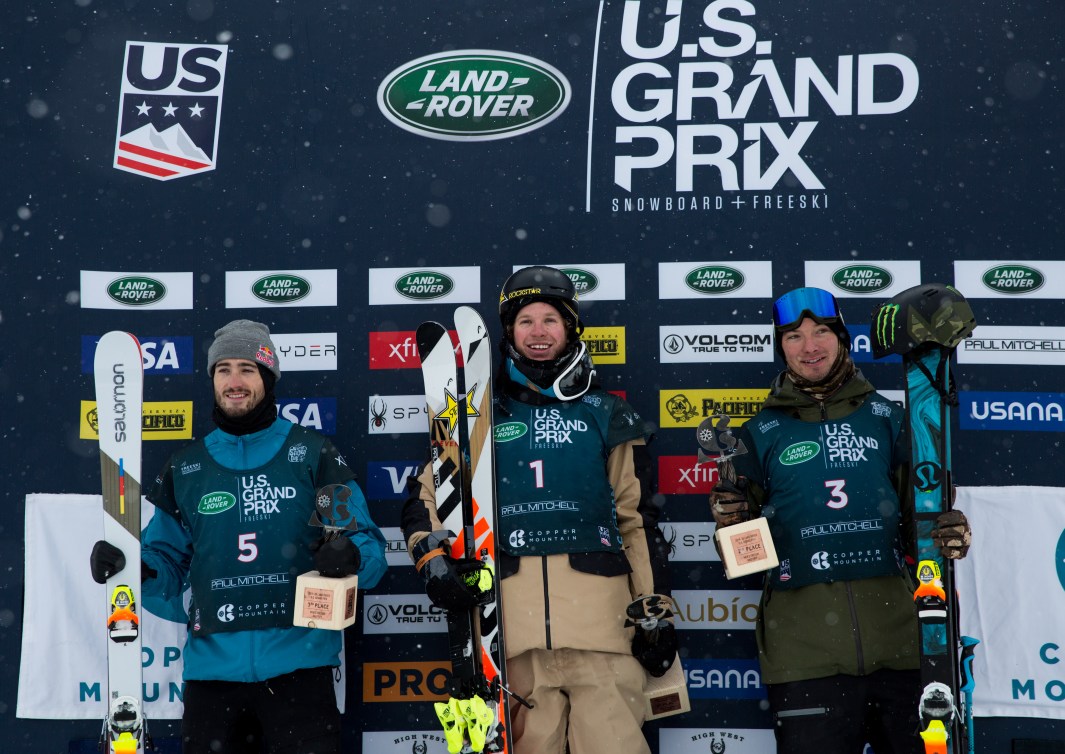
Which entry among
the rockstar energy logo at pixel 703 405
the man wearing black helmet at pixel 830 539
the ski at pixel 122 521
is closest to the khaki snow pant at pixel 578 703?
the man wearing black helmet at pixel 830 539

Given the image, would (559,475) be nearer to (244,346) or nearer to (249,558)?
(249,558)

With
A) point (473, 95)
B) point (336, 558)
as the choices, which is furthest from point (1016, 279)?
point (336, 558)

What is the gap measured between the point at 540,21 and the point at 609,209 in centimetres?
94

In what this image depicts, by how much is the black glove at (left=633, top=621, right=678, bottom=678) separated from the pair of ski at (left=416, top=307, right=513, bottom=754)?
498 mm

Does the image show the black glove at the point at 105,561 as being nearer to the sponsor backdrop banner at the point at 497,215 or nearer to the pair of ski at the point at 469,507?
the sponsor backdrop banner at the point at 497,215

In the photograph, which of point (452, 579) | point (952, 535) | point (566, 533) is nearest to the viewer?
point (952, 535)

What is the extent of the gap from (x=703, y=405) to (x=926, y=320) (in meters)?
1.15

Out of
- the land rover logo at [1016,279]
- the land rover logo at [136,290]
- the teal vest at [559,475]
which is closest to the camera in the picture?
the teal vest at [559,475]

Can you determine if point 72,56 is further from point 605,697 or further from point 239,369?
point 605,697

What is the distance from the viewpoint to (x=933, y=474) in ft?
10.3

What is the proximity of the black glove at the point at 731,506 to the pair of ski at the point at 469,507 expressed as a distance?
0.83 meters

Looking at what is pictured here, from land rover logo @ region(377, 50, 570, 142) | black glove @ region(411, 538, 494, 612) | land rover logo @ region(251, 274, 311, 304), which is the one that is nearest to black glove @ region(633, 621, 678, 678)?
black glove @ region(411, 538, 494, 612)

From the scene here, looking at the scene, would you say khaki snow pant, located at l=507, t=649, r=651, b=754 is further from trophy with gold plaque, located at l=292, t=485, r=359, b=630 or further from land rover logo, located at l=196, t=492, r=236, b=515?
land rover logo, located at l=196, t=492, r=236, b=515

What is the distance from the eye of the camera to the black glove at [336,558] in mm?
3230
